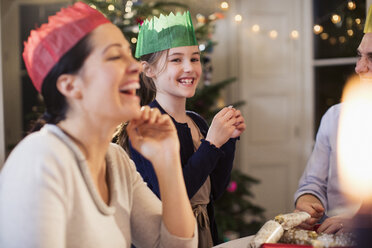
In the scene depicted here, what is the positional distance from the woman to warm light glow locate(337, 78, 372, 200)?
3.36 ft

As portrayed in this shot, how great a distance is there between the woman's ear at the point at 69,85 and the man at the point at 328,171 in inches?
37.4

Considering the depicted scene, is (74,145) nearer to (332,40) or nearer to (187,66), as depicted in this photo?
(187,66)

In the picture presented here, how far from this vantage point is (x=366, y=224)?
85cm

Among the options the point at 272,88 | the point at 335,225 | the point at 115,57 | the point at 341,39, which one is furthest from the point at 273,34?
the point at 115,57

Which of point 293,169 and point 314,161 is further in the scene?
point 293,169

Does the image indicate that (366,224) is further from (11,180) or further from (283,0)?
(283,0)

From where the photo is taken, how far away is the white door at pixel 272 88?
4.04 m

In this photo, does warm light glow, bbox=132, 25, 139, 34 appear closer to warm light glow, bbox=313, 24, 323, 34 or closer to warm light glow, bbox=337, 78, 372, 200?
warm light glow, bbox=337, 78, 372, 200

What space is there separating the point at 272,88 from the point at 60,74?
335 centimetres

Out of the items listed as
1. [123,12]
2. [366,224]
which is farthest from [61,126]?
[123,12]

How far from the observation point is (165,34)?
5.06 feet

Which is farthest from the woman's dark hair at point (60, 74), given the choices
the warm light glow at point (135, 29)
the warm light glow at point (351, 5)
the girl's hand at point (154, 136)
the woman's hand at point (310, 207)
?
the warm light glow at point (351, 5)

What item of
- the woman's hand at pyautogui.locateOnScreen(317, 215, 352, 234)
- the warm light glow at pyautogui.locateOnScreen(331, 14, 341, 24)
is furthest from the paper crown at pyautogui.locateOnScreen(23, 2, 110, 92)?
the warm light glow at pyautogui.locateOnScreen(331, 14, 341, 24)

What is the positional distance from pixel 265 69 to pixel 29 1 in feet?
7.60
